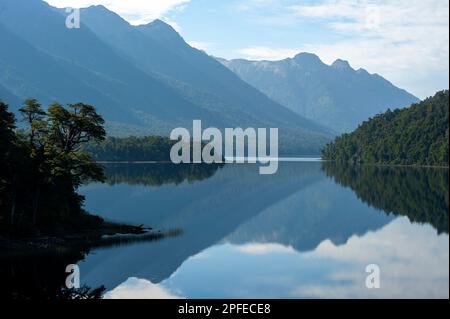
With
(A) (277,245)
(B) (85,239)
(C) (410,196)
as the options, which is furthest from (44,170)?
(C) (410,196)

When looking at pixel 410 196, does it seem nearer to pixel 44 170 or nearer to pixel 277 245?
pixel 277 245

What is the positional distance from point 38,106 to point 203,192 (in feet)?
201

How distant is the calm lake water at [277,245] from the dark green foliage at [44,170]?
8846 mm

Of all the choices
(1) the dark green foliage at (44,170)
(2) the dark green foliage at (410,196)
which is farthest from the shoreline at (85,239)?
(2) the dark green foliage at (410,196)

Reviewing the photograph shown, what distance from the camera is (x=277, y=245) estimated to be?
64.4 m

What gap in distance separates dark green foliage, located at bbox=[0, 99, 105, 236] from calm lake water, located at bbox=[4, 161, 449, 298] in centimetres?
→ 885

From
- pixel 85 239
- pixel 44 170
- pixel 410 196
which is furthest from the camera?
pixel 410 196

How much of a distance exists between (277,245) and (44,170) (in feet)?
83.6

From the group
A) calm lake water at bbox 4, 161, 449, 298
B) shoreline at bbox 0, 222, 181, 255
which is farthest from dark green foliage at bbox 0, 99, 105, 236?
calm lake water at bbox 4, 161, 449, 298

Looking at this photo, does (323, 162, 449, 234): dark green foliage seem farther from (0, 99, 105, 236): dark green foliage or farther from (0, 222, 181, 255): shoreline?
(0, 99, 105, 236): dark green foliage

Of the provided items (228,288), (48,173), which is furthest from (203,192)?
(228,288)

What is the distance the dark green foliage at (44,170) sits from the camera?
5625 centimetres

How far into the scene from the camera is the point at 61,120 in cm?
6694
